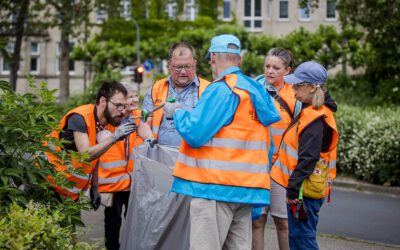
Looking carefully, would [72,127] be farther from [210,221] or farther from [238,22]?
[238,22]

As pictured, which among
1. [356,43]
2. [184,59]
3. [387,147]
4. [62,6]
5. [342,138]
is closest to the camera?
[184,59]

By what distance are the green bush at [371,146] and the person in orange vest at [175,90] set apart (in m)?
8.91

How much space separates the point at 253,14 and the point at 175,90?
5558cm

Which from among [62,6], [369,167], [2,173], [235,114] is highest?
[62,6]

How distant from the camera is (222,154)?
5375mm

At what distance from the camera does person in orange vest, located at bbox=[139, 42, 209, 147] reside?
6848mm

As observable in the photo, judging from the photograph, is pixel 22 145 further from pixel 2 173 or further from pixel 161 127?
pixel 161 127

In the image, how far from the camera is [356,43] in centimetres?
3869

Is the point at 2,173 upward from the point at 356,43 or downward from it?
downward

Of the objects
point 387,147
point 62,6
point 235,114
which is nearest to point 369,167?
point 387,147

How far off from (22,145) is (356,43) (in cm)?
3466

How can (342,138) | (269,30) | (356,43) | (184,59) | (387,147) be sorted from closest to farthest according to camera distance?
(184,59) → (387,147) → (342,138) → (356,43) → (269,30)

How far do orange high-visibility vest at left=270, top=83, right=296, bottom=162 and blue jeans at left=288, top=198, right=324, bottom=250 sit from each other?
0.58 m

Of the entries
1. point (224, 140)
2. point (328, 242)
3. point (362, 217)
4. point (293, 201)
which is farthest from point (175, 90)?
point (362, 217)
